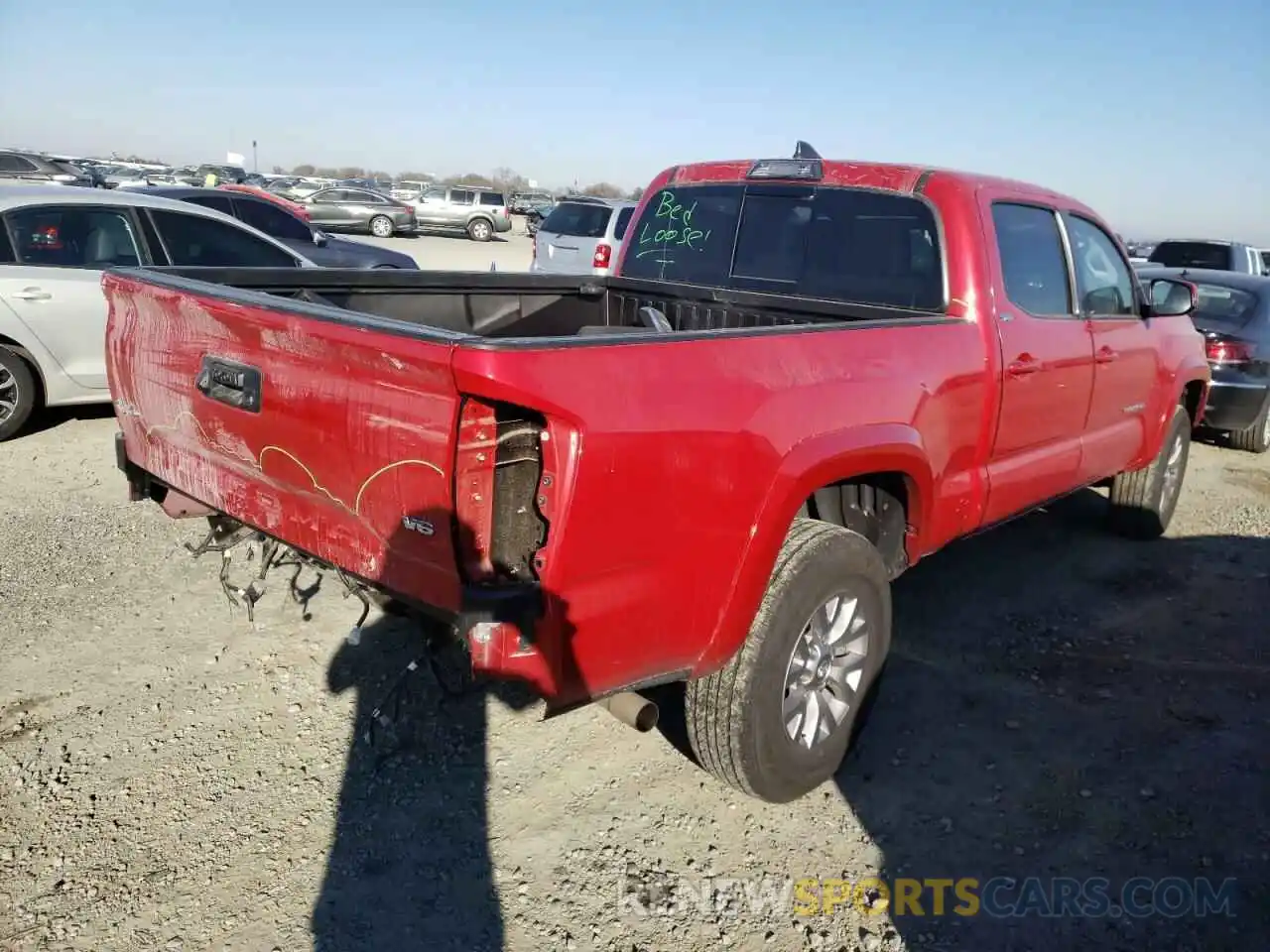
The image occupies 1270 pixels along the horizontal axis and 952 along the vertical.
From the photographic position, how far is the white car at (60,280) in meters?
6.38

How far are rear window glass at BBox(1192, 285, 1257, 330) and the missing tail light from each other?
7.70 metres

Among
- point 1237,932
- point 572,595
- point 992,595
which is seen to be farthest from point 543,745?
point 992,595

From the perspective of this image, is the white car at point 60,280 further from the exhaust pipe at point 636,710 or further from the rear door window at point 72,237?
the exhaust pipe at point 636,710

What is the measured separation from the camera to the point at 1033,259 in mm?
4145

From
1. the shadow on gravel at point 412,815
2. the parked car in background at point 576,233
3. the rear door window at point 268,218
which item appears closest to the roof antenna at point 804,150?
the shadow on gravel at point 412,815

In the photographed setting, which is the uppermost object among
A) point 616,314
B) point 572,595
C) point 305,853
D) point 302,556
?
point 616,314

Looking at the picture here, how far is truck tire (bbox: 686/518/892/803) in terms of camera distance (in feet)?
9.18

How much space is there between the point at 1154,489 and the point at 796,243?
3.08 meters

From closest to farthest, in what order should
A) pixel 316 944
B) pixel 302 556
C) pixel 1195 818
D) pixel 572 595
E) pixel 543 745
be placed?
pixel 572 595, pixel 316 944, pixel 302 556, pixel 1195 818, pixel 543 745

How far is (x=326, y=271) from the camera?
389 centimetres

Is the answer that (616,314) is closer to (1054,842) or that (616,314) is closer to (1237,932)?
(1054,842)

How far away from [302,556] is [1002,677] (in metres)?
2.93

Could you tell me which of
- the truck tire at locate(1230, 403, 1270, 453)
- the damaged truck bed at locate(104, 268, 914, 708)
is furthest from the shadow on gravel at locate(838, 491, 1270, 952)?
the truck tire at locate(1230, 403, 1270, 453)

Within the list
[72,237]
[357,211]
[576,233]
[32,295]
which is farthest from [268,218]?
[357,211]
